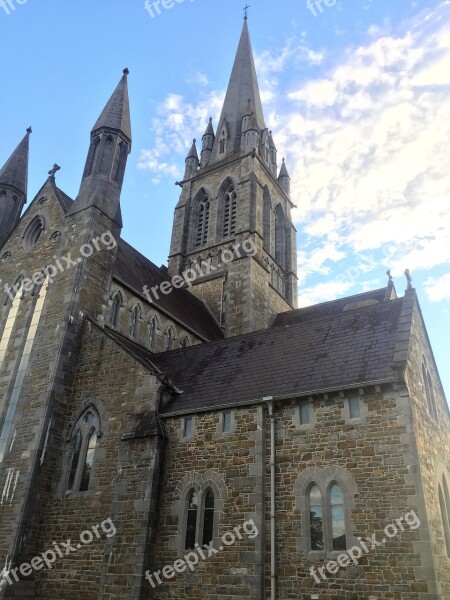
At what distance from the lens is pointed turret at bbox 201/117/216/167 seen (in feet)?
133

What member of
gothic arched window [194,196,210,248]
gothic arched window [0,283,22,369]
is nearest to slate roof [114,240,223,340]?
gothic arched window [0,283,22,369]

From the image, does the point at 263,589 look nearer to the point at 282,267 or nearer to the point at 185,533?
the point at 185,533

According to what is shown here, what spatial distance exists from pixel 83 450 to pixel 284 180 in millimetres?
30423

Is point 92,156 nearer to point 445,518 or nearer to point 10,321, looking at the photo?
point 10,321

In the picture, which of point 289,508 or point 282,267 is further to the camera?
point 282,267

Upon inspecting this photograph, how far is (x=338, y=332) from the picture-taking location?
1466 cm

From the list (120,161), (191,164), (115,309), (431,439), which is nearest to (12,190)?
(120,161)

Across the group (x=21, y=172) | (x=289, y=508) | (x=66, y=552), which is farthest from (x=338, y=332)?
(x=21, y=172)

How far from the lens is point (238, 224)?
110 ft

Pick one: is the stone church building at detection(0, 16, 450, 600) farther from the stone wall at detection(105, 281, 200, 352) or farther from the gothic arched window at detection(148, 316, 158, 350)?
the gothic arched window at detection(148, 316, 158, 350)

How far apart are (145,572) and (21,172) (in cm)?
1942

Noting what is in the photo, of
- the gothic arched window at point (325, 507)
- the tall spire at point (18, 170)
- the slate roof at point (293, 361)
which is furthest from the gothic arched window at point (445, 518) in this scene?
the tall spire at point (18, 170)

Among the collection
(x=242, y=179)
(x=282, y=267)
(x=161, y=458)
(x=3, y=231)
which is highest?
(x=242, y=179)

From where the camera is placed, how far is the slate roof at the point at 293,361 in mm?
12555
